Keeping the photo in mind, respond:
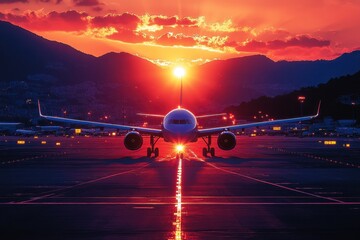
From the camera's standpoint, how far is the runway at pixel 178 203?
19797 millimetres

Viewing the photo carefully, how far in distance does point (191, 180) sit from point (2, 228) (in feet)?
61.4

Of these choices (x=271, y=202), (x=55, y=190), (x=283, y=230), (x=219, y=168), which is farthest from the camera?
(x=219, y=168)

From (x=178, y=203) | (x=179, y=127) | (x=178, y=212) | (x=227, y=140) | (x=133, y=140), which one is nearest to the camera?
(x=178, y=212)

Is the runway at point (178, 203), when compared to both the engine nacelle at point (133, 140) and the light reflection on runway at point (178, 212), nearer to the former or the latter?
the light reflection on runway at point (178, 212)

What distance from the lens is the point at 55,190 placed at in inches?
1268

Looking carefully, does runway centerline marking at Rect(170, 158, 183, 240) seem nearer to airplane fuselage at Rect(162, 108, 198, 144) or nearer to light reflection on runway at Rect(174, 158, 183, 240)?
light reflection on runway at Rect(174, 158, 183, 240)

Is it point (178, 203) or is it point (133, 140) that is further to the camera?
point (133, 140)

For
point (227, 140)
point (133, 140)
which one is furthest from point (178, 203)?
point (227, 140)

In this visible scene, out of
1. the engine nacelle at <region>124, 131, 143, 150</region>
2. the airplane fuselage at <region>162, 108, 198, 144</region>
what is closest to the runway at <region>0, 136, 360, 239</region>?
the airplane fuselage at <region>162, 108, 198, 144</region>

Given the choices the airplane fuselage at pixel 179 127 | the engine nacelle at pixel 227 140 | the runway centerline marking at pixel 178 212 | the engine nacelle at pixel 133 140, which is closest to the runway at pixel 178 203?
the runway centerline marking at pixel 178 212

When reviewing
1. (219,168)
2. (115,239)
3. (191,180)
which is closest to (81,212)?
(115,239)

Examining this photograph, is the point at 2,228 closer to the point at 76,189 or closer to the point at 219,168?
the point at 76,189

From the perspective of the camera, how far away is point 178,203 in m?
26.9

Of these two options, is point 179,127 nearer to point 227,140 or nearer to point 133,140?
point 133,140
